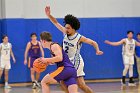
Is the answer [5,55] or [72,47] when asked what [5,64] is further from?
[72,47]

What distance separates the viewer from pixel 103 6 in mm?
16891

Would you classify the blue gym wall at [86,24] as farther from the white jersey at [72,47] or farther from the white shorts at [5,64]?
the white jersey at [72,47]

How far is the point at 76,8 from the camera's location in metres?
16.6

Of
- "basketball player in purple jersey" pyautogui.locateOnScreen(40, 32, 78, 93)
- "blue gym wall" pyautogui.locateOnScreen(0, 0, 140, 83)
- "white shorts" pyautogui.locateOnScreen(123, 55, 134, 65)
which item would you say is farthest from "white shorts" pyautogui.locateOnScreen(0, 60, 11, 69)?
"basketball player in purple jersey" pyautogui.locateOnScreen(40, 32, 78, 93)

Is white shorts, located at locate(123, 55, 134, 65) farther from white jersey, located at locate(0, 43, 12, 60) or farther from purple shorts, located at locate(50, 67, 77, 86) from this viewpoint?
purple shorts, located at locate(50, 67, 77, 86)

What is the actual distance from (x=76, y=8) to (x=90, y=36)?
→ 1.42 meters

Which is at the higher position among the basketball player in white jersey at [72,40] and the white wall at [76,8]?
the white wall at [76,8]

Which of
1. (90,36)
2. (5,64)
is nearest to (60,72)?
(5,64)

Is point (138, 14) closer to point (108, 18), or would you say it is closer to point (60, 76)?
point (108, 18)

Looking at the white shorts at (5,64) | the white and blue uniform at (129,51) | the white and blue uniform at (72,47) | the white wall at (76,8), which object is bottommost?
the white shorts at (5,64)

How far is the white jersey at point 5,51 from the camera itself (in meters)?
15.0

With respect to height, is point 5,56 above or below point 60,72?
below

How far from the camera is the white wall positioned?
1561 centimetres


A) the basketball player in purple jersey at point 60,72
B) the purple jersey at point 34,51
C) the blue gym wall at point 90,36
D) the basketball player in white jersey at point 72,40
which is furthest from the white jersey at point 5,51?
the basketball player in purple jersey at point 60,72
